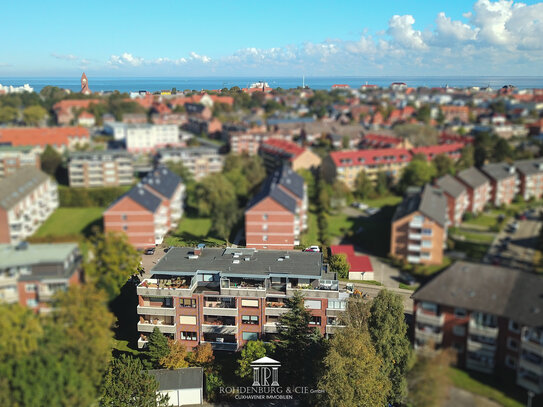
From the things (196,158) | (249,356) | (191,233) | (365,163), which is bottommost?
(249,356)

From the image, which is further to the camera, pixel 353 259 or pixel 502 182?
pixel 353 259

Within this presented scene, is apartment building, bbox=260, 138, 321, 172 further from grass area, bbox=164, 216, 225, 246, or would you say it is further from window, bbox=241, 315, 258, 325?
window, bbox=241, 315, 258, 325

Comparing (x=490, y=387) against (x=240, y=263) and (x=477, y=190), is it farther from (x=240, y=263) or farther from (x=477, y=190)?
(x=240, y=263)

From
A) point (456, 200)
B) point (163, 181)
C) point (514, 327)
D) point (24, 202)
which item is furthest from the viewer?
point (163, 181)

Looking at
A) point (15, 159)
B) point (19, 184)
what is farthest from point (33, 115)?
point (19, 184)

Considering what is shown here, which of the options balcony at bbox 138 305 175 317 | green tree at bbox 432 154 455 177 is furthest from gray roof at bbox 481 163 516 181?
balcony at bbox 138 305 175 317

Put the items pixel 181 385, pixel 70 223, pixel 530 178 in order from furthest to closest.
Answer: pixel 181 385, pixel 530 178, pixel 70 223

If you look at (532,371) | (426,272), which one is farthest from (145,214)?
(532,371)
